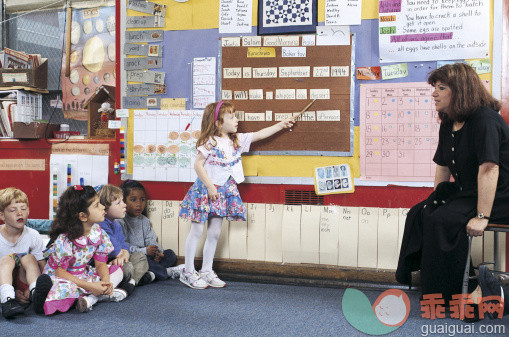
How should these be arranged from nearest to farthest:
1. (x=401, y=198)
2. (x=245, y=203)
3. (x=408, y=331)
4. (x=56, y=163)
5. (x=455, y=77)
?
(x=408, y=331), (x=455, y=77), (x=401, y=198), (x=245, y=203), (x=56, y=163)

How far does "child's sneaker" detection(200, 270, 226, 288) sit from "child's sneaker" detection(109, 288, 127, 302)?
0.50 metres

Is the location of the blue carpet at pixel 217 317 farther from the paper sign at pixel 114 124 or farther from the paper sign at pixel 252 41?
the paper sign at pixel 252 41

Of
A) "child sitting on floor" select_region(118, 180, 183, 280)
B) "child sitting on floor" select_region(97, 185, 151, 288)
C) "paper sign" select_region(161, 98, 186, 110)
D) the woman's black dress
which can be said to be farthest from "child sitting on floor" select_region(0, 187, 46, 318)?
the woman's black dress

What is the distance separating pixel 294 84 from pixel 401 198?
3.04ft

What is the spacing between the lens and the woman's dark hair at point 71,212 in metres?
2.36

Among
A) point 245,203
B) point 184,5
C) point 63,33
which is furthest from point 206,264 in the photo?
point 63,33

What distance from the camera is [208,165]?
2.84 metres

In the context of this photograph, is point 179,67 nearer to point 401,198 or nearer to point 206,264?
point 206,264

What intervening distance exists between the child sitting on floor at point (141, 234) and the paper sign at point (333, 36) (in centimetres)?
146

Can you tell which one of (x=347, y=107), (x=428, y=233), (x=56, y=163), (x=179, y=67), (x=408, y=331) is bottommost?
(x=408, y=331)

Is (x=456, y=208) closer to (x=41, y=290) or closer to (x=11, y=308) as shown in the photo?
(x=41, y=290)

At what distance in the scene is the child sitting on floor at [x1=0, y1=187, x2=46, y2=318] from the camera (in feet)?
7.89

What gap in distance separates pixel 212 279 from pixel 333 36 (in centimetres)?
160

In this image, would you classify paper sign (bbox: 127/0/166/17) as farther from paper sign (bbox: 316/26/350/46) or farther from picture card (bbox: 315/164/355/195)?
picture card (bbox: 315/164/355/195)
